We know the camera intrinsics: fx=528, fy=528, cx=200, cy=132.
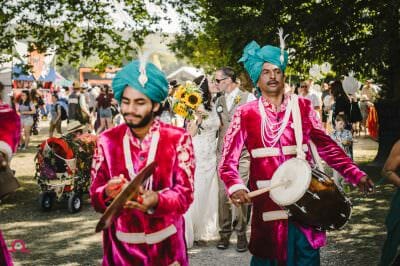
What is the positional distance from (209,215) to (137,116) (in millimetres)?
4081

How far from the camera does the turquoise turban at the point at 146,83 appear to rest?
9.17 feet

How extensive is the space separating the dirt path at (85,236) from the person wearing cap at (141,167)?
3.08 meters

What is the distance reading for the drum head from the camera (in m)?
3.23

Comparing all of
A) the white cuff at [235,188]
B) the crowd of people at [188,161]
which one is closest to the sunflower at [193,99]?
the crowd of people at [188,161]

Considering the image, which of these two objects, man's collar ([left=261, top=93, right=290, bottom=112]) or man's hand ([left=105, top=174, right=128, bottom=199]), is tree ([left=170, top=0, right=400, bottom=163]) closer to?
man's collar ([left=261, top=93, right=290, bottom=112])

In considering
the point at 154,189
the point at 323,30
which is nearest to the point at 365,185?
the point at 154,189

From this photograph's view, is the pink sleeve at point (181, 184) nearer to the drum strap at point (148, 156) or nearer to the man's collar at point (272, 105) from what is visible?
the drum strap at point (148, 156)

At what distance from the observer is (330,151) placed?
12.5ft

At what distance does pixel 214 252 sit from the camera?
244 inches

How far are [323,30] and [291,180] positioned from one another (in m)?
8.18

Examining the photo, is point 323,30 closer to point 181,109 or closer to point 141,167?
point 181,109

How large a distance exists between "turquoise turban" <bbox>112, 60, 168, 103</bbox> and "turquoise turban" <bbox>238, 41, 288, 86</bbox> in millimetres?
1124

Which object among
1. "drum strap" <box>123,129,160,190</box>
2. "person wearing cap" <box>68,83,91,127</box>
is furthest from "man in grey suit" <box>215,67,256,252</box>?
"person wearing cap" <box>68,83,91,127</box>

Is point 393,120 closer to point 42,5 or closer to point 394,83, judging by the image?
point 394,83
